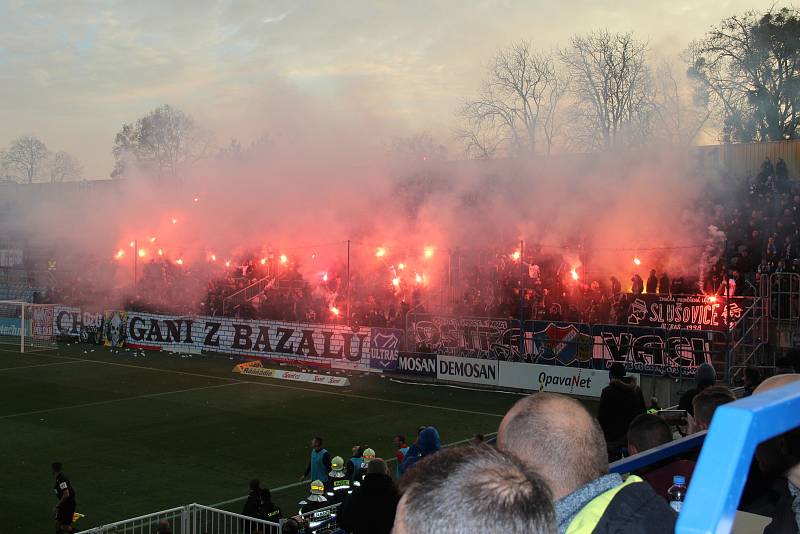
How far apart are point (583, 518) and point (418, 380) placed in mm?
23424

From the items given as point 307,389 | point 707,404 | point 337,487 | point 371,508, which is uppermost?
point 707,404

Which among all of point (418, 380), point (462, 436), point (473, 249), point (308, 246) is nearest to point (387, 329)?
point (418, 380)

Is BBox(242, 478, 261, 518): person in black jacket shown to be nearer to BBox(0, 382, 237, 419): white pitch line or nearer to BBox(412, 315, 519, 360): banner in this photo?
BBox(0, 382, 237, 419): white pitch line

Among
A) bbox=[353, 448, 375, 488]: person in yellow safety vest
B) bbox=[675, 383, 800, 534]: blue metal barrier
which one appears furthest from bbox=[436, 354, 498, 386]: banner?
bbox=[675, 383, 800, 534]: blue metal barrier

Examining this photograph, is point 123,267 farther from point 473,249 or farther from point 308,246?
point 473,249

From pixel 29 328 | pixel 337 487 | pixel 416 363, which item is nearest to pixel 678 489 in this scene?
pixel 337 487

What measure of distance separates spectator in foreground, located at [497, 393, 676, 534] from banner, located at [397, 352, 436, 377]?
22736 mm

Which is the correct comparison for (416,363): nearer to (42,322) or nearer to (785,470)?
(42,322)

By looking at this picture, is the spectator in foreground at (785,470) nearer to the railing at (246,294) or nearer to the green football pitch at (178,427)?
the green football pitch at (178,427)

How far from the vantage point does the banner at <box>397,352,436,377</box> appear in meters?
25.2

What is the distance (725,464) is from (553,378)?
21554mm

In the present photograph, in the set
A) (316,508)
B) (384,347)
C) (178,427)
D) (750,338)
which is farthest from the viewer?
(384,347)

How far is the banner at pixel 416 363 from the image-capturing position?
2517cm

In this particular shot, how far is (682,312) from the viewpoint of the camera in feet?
71.9
